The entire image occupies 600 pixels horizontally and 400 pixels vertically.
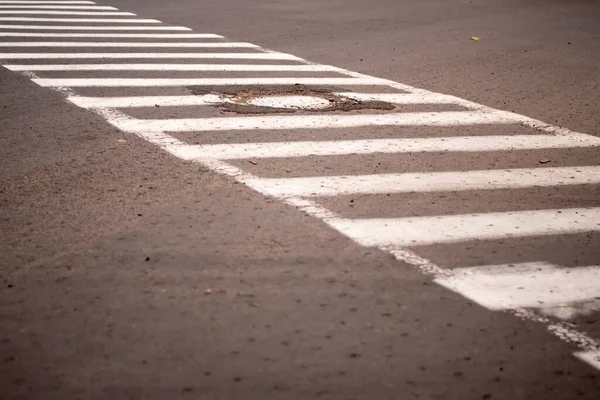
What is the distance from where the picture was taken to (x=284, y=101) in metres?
9.37

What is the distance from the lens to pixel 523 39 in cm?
1362

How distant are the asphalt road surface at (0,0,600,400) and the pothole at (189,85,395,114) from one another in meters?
0.05

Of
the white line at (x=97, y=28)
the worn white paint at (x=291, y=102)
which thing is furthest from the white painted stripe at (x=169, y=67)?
the white line at (x=97, y=28)

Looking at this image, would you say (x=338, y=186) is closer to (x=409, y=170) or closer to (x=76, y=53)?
(x=409, y=170)

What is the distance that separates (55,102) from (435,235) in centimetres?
491

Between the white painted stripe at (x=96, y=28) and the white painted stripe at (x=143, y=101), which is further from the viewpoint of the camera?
the white painted stripe at (x=96, y=28)

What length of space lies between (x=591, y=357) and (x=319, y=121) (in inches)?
189

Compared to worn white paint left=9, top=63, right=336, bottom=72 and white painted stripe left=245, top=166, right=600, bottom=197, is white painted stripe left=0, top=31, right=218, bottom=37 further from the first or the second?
white painted stripe left=245, top=166, right=600, bottom=197

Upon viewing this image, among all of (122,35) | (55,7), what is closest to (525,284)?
(122,35)

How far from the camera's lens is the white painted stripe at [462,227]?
554 centimetres

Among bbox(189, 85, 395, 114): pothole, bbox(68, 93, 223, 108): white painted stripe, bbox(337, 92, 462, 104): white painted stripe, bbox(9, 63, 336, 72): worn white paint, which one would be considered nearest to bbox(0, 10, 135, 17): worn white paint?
bbox(9, 63, 336, 72): worn white paint

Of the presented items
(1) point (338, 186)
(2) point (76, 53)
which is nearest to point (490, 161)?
(1) point (338, 186)

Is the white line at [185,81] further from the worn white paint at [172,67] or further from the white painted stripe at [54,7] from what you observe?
the white painted stripe at [54,7]

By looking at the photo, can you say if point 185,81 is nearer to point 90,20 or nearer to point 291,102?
point 291,102
